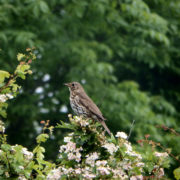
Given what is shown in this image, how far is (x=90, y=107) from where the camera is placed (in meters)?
5.52

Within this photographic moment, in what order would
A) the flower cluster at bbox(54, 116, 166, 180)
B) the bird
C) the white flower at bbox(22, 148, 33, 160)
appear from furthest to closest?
1. the bird
2. the white flower at bbox(22, 148, 33, 160)
3. the flower cluster at bbox(54, 116, 166, 180)

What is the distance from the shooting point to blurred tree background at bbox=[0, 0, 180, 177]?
9.26 m

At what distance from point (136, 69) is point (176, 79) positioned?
46.4 inches

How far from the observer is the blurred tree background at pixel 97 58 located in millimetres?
9258

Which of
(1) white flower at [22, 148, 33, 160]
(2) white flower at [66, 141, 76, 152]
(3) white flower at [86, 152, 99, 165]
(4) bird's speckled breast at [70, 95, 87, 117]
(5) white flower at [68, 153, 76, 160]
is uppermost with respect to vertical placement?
(3) white flower at [86, 152, 99, 165]

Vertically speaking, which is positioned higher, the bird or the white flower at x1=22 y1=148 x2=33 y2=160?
the white flower at x1=22 y1=148 x2=33 y2=160

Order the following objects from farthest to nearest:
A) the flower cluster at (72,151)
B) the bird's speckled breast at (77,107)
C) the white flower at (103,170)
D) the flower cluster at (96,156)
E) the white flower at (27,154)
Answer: the bird's speckled breast at (77,107) < the white flower at (27,154) < the flower cluster at (72,151) < the flower cluster at (96,156) < the white flower at (103,170)

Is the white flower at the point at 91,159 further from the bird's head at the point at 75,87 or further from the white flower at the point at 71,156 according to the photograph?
the bird's head at the point at 75,87

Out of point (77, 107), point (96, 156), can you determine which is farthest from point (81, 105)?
point (96, 156)

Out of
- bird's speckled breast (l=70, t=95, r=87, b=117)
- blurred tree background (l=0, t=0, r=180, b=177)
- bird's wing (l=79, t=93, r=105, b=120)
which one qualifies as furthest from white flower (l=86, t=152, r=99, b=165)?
blurred tree background (l=0, t=0, r=180, b=177)

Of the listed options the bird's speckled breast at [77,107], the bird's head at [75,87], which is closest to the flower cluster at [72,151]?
the bird's speckled breast at [77,107]

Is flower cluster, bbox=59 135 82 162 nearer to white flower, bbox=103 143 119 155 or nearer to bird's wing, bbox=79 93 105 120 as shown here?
white flower, bbox=103 143 119 155

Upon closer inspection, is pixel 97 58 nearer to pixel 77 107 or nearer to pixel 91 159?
pixel 77 107

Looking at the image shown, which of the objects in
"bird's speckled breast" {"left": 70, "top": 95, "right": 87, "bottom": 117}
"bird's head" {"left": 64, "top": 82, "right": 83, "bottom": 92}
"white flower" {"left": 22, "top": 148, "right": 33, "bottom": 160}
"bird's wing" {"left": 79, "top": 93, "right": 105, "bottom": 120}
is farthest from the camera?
"bird's head" {"left": 64, "top": 82, "right": 83, "bottom": 92}
